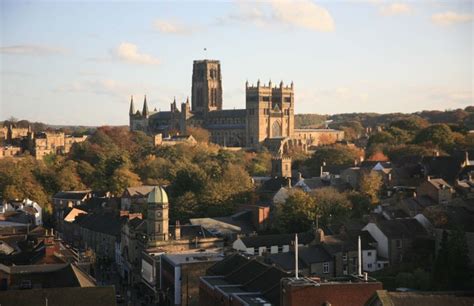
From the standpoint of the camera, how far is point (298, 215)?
5712 cm

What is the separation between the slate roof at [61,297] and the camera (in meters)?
30.1

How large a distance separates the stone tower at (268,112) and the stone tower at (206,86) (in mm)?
16701

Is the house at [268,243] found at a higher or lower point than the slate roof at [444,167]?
lower

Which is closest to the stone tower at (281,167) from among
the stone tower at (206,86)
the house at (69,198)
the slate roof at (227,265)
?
the house at (69,198)

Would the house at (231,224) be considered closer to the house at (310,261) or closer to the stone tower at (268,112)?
the house at (310,261)

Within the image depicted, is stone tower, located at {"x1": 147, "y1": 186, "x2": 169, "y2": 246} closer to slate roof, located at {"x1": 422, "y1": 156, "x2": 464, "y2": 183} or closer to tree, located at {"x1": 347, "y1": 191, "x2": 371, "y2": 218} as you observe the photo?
tree, located at {"x1": 347, "y1": 191, "x2": 371, "y2": 218}

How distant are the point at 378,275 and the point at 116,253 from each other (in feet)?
84.4

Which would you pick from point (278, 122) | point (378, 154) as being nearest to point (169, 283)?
point (378, 154)

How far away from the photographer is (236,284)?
114ft

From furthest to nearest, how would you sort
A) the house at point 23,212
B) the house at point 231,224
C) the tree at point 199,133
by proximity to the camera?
the tree at point 199,133 < the house at point 23,212 < the house at point 231,224

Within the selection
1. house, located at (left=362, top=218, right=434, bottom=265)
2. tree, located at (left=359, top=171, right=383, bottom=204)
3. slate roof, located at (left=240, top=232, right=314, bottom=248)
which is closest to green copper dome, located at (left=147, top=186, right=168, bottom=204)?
slate roof, located at (left=240, top=232, right=314, bottom=248)

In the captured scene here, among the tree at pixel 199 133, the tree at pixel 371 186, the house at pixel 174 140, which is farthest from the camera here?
the tree at pixel 199 133

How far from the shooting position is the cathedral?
448ft

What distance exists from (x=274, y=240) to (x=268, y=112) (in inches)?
3436
